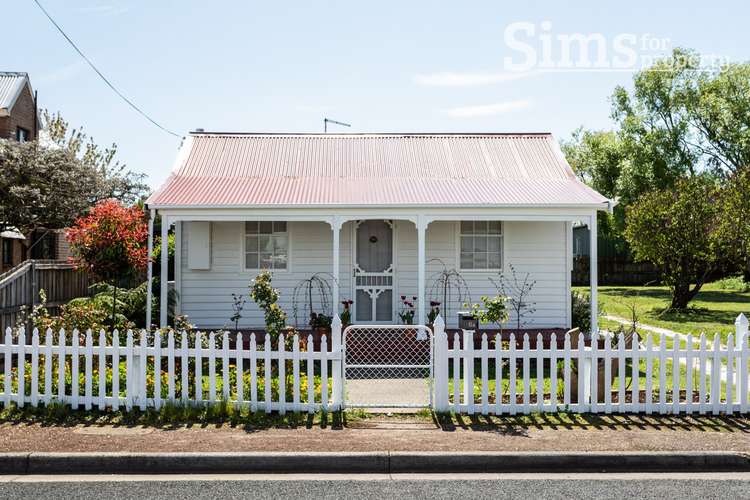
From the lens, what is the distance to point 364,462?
6.80 m

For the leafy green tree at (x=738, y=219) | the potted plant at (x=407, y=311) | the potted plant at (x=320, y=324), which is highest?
the leafy green tree at (x=738, y=219)

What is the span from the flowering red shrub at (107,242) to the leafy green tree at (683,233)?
15279mm

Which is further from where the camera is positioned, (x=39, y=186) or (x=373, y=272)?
(x=39, y=186)

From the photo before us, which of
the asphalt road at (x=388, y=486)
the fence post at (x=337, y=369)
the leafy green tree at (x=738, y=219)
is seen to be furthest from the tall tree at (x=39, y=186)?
the leafy green tree at (x=738, y=219)

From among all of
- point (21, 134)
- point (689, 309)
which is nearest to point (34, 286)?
point (689, 309)

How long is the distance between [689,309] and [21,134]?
88.1 feet

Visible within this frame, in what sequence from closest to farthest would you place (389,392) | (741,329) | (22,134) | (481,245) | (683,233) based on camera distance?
(741,329), (389,392), (481,245), (683,233), (22,134)

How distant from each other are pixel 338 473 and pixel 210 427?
1783 mm

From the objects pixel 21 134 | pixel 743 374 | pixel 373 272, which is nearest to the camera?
pixel 743 374

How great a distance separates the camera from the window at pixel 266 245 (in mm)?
15719

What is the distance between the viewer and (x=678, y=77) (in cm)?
3384

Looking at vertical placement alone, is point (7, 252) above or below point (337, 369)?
above

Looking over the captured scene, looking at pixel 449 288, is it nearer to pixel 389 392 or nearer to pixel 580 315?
pixel 580 315

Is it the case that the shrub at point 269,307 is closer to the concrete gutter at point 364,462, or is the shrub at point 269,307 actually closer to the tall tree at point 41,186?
the concrete gutter at point 364,462
